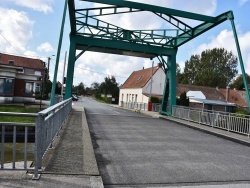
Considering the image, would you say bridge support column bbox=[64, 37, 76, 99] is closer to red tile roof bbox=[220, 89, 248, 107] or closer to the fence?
the fence

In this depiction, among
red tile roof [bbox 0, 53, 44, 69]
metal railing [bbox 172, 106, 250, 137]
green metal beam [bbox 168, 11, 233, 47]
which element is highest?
red tile roof [bbox 0, 53, 44, 69]

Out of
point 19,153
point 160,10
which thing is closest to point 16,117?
point 19,153

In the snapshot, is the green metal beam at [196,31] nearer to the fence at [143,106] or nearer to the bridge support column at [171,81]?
the bridge support column at [171,81]

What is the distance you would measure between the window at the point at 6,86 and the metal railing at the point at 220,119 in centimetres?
2014

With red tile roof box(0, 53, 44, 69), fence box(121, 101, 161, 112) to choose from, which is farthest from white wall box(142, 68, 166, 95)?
red tile roof box(0, 53, 44, 69)

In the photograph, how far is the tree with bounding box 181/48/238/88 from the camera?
246 feet

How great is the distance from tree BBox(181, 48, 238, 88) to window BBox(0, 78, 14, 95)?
54.7 meters

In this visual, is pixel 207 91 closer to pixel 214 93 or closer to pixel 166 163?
pixel 214 93

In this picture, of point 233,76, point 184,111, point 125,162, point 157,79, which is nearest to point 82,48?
point 184,111

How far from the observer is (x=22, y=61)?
69.9 metres

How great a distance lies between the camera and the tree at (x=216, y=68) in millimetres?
74938

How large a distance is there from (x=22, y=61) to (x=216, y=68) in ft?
165

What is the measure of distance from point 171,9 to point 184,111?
6744 mm

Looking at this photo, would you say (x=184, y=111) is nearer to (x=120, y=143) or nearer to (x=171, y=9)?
(x=171, y=9)
